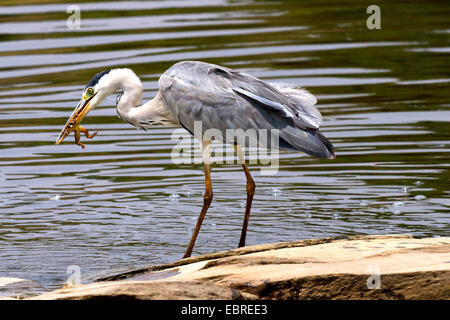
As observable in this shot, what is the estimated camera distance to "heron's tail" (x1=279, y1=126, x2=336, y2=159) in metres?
7.95

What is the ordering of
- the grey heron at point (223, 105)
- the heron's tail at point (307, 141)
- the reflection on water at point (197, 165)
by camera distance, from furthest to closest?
1. the reflection on water at point (197, 165)
2. the grey heron at point (223, 105)
3. the heron's tail at point (307, 141)

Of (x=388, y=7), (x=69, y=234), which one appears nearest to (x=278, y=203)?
(x=69, y=234)

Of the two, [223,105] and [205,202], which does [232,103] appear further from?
[205,202]

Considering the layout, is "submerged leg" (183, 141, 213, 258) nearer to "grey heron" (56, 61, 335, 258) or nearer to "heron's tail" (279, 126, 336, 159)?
"grey heron" (56, 61, 335, 258)

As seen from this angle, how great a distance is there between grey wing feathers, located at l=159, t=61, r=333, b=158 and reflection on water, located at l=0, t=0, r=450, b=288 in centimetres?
102

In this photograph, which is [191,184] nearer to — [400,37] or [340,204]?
[340,204]

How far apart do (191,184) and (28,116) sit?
391 centimetres

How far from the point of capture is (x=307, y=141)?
7973 millimetres

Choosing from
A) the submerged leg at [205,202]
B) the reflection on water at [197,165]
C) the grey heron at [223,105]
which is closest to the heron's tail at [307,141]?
the grey heron at [223,105]

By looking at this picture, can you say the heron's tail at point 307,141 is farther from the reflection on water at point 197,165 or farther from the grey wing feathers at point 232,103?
the reflection on water at point 197,165

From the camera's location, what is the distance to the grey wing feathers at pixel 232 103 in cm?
811

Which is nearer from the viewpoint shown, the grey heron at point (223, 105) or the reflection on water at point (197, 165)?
the grey heron at point (223, 105)

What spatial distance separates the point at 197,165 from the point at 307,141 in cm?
378

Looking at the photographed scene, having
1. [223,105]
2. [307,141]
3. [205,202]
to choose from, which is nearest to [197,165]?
[205,202]
